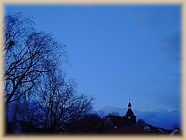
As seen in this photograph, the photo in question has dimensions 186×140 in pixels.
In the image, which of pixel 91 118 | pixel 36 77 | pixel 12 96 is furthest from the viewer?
pixel 91 118

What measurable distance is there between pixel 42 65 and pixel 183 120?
8.02 m

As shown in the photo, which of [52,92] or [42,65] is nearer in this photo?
[42,65]

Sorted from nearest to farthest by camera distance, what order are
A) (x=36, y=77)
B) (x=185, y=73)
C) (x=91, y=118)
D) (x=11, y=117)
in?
(x=185, y=73)
(x=11, y=117)
(x=36, y=77)
(x=91, y=118)

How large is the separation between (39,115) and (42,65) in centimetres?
770

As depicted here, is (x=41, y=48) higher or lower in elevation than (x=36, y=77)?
higher

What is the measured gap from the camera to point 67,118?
63.3 feet

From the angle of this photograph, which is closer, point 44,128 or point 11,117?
point 11,117

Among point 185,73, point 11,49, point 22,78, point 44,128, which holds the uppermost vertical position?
point 11,49

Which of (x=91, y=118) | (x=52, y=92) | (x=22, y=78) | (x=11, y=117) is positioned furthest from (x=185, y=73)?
(x=91, y=118)

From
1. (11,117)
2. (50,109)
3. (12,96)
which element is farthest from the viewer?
(50,109)

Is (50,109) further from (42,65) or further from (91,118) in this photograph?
(42,65)

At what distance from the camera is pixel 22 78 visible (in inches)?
380

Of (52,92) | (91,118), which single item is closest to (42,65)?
(52,92)

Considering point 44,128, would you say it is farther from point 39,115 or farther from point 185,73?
point 185,73
